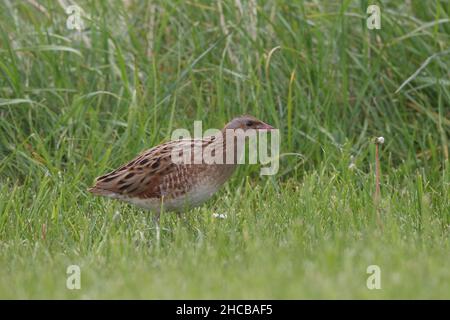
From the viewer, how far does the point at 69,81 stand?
30.0 ft

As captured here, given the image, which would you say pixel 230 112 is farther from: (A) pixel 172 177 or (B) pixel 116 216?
(B) pixel 116 216

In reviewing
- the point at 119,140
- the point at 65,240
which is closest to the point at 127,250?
the point at 65,240

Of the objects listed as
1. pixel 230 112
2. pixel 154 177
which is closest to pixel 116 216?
pixel 154 177

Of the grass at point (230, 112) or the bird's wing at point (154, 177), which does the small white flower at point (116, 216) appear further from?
the bird's wing at point (154, 177)

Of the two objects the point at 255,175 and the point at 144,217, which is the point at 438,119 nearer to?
the point at 255,175

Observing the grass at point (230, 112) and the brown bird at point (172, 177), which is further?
the brown bird at point (172, 177)

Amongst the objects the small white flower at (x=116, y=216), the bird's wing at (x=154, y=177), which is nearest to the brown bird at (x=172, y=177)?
the bird's wing at (x=154, y=177)

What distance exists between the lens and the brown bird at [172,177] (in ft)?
22.8

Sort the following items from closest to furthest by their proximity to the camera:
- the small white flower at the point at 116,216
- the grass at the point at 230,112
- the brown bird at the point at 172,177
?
the grass at the point at 230,112, the small white flower at the point at 116,216, the brown bird at the point at 172,177

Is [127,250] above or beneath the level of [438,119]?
beneath

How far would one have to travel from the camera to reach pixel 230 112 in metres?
8.98

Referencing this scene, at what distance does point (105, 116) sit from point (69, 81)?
0.45 metres

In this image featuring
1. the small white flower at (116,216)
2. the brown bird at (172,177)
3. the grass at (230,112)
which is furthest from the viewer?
the brown bird at (172,177)

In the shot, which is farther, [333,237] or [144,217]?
[144,217]
